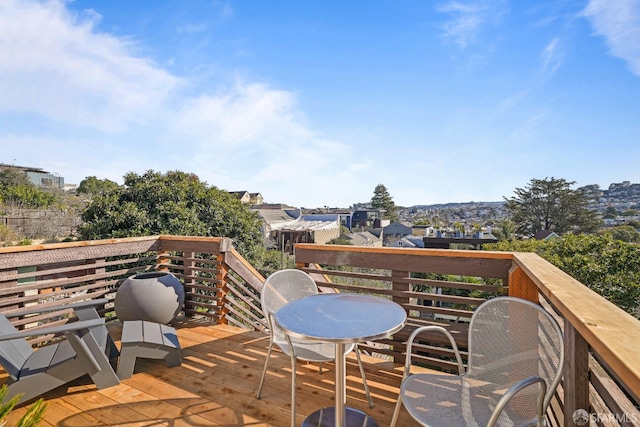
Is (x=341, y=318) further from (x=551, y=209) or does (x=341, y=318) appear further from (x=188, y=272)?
(x=551, y=209)

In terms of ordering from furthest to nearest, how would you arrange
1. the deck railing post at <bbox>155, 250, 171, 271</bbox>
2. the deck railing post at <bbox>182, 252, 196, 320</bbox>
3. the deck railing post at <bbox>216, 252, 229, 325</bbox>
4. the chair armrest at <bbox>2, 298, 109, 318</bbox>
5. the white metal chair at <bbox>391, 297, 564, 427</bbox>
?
the deck railing post at <bbox>155, 250, 171, 271</bbox> → the deck railing post at <bbox>182, 252, 196, 320</bbox> → the deck railing post at <bbox>216, 252, 229, 325</bbox> → the chair armrest at <bbox>2, 298, 109, 318</bbox> → the white metal chair at <bbox>391, 297, 564, 427</bbox>

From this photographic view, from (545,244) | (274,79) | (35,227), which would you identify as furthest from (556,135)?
(35,227)

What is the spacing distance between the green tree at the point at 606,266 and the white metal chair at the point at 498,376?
7.70 meters

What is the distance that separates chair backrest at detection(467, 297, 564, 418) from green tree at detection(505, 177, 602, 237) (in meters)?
28.5

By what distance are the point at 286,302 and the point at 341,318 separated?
0.91m

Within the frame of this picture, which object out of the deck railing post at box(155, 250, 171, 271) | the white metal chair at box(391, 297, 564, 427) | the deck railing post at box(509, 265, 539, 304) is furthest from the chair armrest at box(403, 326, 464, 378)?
the deck railing post at box(155, 250, 171, 271)

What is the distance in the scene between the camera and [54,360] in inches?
92.7

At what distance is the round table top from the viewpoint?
5.32 feet

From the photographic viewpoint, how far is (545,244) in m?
9.38

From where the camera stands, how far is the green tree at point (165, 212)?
22.8 ft

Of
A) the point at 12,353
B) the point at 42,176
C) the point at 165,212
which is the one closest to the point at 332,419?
the point at 12,353

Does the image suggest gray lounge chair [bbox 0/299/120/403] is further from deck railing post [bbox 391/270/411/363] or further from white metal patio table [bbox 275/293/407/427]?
deck railing post [bbox 391/270/411/363]

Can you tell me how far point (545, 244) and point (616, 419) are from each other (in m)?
10.0

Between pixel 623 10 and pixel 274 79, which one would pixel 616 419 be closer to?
pixel 274 79
